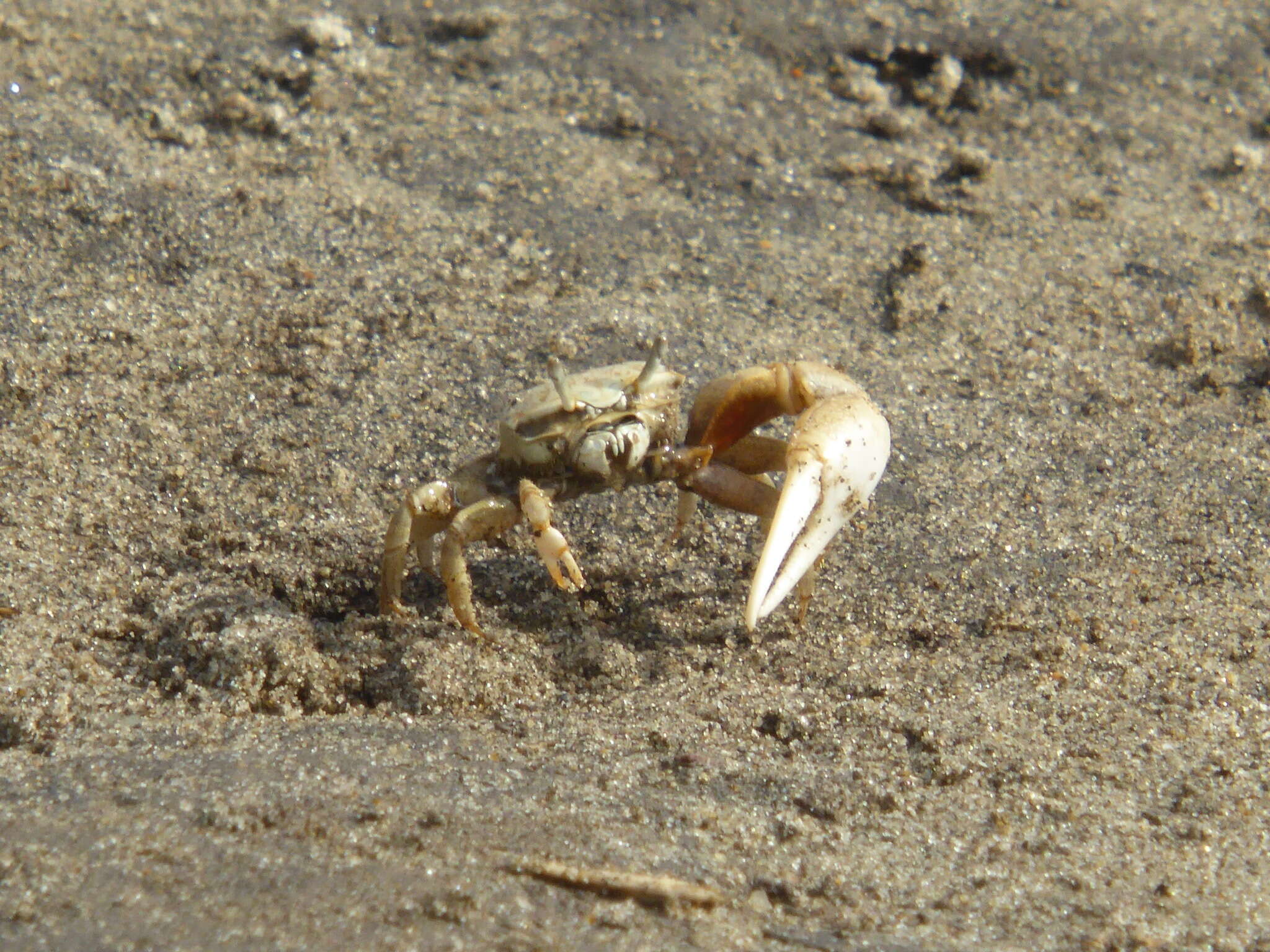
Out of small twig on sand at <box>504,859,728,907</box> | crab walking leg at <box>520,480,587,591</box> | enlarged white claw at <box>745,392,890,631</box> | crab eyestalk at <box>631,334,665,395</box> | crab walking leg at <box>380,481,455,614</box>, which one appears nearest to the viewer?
small twig on sand at <box>504,859,728,907</box>

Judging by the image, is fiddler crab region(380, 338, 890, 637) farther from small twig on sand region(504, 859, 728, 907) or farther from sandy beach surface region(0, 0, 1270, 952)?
small twig on sand region(504, 859, 728, 907)

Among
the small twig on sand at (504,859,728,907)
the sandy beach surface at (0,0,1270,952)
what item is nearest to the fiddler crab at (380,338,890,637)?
the sandy beach surface at (0,0,1270,952)

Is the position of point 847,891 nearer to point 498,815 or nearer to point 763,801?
point 763,801

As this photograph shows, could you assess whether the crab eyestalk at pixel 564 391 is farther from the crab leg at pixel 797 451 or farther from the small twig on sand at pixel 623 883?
the small twig on sand at pixel 623 883

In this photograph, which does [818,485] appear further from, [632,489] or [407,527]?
[407,527]

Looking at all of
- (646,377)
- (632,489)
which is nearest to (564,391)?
(646,377)

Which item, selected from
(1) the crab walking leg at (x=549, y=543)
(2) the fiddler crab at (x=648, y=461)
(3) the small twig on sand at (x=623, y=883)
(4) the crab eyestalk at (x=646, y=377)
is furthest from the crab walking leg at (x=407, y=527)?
(3) the small twig on sand at (x=623, y=883)
